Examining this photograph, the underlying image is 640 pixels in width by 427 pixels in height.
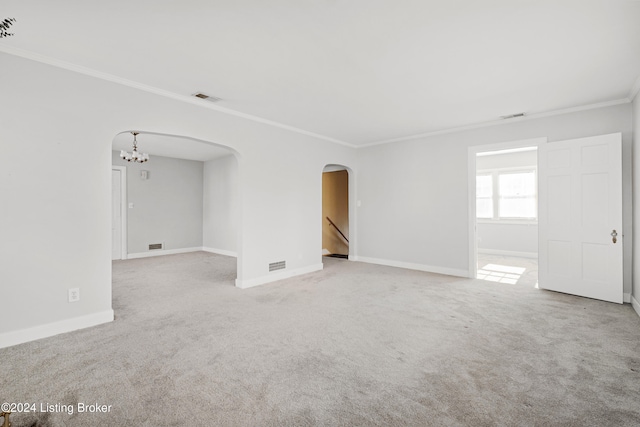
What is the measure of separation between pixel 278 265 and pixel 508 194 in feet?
20.6

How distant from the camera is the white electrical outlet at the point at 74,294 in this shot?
307 centimetres

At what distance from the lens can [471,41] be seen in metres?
2.62

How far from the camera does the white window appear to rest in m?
7.50

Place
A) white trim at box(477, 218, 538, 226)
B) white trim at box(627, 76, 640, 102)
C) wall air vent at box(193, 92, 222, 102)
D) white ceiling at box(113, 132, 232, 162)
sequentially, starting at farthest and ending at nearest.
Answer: white trim at box(477, 218, 538, 226)
white ceiling at box(113, 132, 232, 162)
wall air vent at box(193, 92, 222, 102)
white trim at box(627, 76, 640, 102)

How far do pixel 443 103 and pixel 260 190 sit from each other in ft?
9.79

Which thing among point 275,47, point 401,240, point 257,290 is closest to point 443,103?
point 275,47

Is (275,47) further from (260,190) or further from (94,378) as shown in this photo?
(94,378)

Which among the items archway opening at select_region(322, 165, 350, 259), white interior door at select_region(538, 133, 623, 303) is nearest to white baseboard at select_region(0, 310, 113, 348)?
archway opening at select_region(322, 165, 350, 259)

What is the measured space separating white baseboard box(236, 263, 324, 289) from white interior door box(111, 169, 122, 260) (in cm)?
445

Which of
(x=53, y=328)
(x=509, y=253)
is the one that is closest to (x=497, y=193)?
(x=509, y=253)

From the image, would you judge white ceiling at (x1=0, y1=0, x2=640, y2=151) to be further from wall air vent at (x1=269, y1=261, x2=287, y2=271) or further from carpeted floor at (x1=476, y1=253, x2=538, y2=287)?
carpeted floor at (x1=476, y1=253, x2=538, y2=287)

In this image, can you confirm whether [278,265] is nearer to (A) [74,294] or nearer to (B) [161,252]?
(A) [74,294]

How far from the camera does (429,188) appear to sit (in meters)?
5.87

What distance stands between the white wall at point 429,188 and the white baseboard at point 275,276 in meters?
1.60
